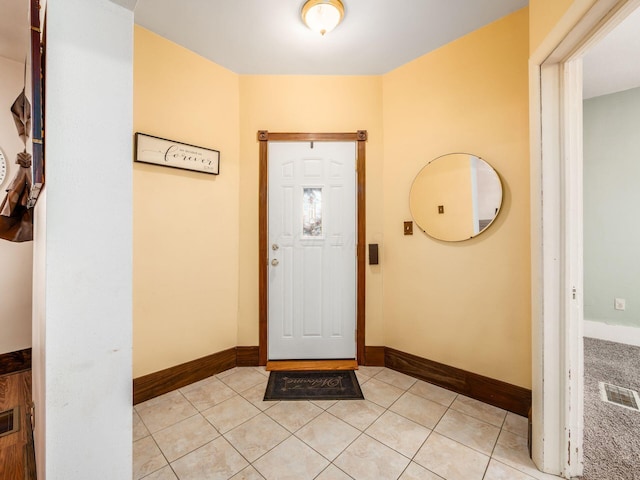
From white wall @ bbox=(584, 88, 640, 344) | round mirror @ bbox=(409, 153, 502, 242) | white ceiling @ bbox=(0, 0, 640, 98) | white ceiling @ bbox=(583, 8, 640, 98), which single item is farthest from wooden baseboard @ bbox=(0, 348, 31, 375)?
white wall @ bbox=(584, 88, 640, 344)

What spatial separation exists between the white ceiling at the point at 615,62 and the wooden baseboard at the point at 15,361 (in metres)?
5.04

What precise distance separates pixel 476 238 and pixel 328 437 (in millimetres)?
1662

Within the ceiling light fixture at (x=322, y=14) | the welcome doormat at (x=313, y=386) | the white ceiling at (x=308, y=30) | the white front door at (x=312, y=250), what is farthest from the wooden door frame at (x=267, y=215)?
the ceiling light fixture at (x=322, y=14)

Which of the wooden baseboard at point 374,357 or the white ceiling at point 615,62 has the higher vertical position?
the white ceiling at point 615,62

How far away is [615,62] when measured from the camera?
240 cm

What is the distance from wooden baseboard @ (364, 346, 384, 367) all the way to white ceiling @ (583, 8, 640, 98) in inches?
108

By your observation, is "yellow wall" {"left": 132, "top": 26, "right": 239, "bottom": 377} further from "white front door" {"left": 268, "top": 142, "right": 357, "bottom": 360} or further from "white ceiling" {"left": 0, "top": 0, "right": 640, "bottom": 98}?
"white front door" {"left": 268, "top": 142, "right": 357, "bottom": 360}

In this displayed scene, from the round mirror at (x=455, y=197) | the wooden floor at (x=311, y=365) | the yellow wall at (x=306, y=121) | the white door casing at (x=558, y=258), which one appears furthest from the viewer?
the yellow wall at (x=306, y=121)

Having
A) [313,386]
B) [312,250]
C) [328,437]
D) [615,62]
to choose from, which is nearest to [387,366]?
[313,386]

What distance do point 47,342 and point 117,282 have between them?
8.5 inches

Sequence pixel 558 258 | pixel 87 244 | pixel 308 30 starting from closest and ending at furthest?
pixel 87 244 < pixel 558 258 < pixel 308 30

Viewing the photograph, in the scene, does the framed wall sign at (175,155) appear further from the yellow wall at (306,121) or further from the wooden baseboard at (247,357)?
the wooden baseboard at (247,357)

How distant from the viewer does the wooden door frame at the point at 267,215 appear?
244 centimetres

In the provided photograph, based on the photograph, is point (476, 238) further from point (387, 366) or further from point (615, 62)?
point (615, 62)
